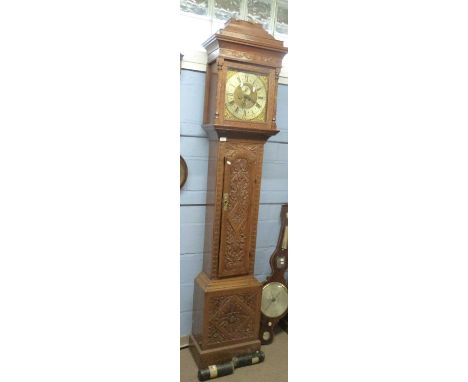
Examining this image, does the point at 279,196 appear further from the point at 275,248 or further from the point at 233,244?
the point at 233,244

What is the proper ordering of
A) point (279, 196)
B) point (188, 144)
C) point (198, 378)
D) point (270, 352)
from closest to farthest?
point (198, 378), point (188, 144), point (270, 352), point (279, 196)

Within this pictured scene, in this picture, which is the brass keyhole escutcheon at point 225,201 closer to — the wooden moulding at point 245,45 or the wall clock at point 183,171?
the wall clock at point 183,171

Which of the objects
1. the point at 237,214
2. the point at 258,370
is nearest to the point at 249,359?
the point at 258,370

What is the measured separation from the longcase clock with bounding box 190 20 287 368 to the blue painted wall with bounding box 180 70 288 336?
0.24 feet

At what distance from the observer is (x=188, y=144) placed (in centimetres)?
217

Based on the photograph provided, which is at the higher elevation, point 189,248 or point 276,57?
point 276,57

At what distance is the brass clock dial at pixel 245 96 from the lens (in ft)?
6.43

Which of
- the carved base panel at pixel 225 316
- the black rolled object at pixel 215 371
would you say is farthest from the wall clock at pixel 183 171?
the black rolled object at pixel 215 371

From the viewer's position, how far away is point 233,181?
6.81ft

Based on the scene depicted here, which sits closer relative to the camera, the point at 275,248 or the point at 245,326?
the point at 245,326

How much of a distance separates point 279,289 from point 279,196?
0.66m

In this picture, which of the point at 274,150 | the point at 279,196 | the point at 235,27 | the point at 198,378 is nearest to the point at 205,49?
the point at 235,27

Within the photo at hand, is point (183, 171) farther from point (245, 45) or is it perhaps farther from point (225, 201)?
point (245, 45)
